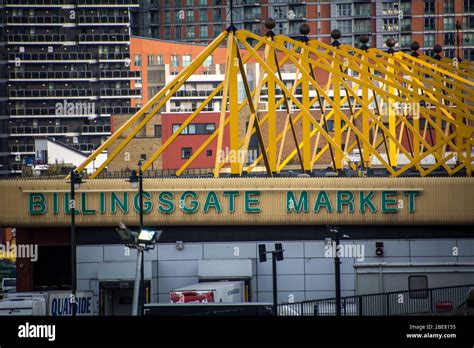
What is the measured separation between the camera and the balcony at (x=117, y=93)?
16388cm

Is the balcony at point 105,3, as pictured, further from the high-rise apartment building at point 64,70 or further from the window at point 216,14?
the window at point 216,14

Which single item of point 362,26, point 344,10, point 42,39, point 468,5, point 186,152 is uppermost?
point 344,10

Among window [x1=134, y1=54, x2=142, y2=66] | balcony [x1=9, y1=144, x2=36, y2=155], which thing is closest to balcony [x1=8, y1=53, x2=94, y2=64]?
window [x1=134, y1=54, x2=142, y2=66]

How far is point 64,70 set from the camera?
163 meters

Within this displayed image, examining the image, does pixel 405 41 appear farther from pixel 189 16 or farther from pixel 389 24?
pixel 189 16

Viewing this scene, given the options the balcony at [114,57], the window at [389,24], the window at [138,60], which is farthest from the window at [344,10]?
the window at [138,60]

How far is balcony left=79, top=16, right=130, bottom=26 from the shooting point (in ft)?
530

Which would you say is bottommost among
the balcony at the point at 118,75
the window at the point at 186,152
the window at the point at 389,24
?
the window at the point at 186,152

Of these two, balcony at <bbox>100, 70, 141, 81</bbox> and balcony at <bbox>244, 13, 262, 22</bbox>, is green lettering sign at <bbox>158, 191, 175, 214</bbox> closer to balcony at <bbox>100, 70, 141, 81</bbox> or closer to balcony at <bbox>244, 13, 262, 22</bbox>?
balcony at <bbox>100, 70, 141, 81</bbox>

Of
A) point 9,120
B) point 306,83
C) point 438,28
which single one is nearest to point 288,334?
point 306,83

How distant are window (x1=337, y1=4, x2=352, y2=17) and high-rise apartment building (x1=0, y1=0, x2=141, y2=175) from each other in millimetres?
29769

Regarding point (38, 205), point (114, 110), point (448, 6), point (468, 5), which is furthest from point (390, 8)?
point (38, 205)

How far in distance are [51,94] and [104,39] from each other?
926cm

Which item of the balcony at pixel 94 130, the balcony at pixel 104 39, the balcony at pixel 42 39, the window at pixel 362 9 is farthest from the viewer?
the balcony at pixel 104 39
